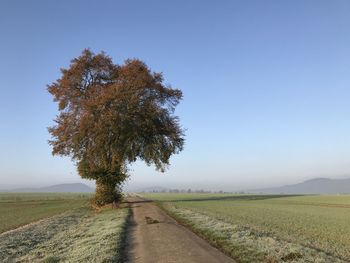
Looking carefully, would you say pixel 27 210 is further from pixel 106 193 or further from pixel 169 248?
pixel 169 248

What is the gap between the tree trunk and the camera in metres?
45.9

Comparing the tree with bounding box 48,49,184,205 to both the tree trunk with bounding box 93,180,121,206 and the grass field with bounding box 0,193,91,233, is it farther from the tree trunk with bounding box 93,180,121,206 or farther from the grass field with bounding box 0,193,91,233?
the grass field with bounding box 0,193,91,233

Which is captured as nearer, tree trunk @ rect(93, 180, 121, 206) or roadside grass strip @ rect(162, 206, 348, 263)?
roadside grass strip @ rect(162, 206, 348, 263)

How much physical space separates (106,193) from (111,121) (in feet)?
27.6

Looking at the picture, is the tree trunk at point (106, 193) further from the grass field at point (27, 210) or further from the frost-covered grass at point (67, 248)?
the frost-covered grass at point (67, 248)

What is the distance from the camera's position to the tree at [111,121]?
45094 millimetres

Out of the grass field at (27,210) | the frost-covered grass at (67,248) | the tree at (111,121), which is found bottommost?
the frost-covered grass at (67,248)

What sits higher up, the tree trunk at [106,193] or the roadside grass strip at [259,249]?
the tree trunk at [106,193]

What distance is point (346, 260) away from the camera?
15.1m

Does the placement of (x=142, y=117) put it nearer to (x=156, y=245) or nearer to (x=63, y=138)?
(x=63, y=138)

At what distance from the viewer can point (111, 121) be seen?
4366 cm

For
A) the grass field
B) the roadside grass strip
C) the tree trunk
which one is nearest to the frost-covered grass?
the roadside grass strip

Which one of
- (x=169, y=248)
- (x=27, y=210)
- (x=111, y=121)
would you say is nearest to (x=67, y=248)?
(x=169, y=248)

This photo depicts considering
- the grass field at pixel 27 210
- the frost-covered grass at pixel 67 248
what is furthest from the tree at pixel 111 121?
the frost-covered grass at pixel 67 248
